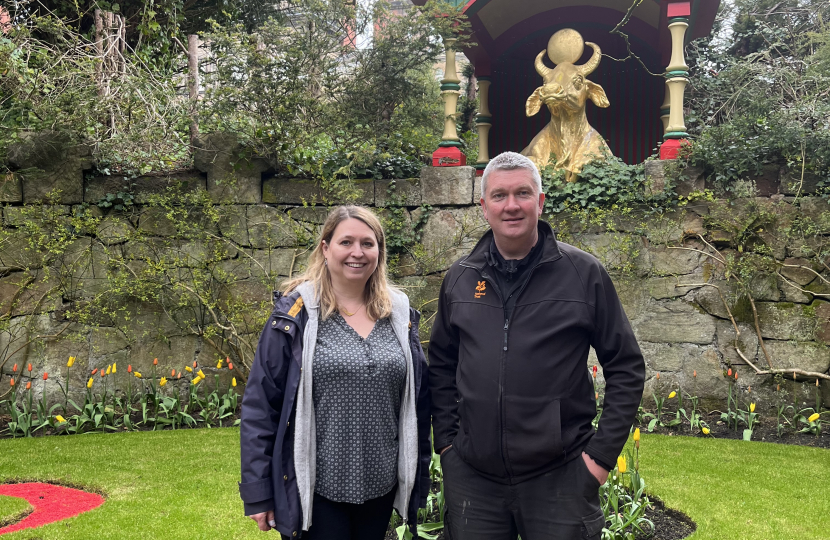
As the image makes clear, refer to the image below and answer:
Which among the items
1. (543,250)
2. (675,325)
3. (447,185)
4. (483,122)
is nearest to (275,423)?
(543,250)

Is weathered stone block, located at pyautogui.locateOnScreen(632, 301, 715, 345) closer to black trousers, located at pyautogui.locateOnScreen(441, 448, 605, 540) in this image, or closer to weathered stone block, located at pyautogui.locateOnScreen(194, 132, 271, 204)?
weathered stone block, located at pyautogui.locateOnScreen(194, 132, 271, 204)

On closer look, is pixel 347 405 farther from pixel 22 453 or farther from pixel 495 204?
pixel 22 453

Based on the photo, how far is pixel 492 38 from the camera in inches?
296

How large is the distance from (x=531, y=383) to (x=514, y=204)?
0.52 metres

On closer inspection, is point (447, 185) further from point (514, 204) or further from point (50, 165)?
point (514, 204)

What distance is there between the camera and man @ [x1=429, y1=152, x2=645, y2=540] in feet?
6.00

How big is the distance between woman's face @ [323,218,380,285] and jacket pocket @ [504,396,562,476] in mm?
605

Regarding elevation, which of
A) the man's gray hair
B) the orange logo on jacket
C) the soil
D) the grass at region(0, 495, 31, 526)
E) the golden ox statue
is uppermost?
the golden ox statue

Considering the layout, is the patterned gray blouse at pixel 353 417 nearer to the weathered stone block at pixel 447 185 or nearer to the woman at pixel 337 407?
the woman at pixel 337 407

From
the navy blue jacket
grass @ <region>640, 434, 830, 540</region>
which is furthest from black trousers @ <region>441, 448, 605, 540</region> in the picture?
grass @ <region>640, 434, 830, 540</region>

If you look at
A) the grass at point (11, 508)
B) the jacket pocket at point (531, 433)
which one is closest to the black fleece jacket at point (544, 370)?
the jacket pocket at point (531, 433)

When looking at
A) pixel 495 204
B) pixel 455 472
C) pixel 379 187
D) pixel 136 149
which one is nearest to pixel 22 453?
pixel 136 149

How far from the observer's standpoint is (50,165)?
563 cm

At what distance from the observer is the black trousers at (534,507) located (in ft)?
5.93
